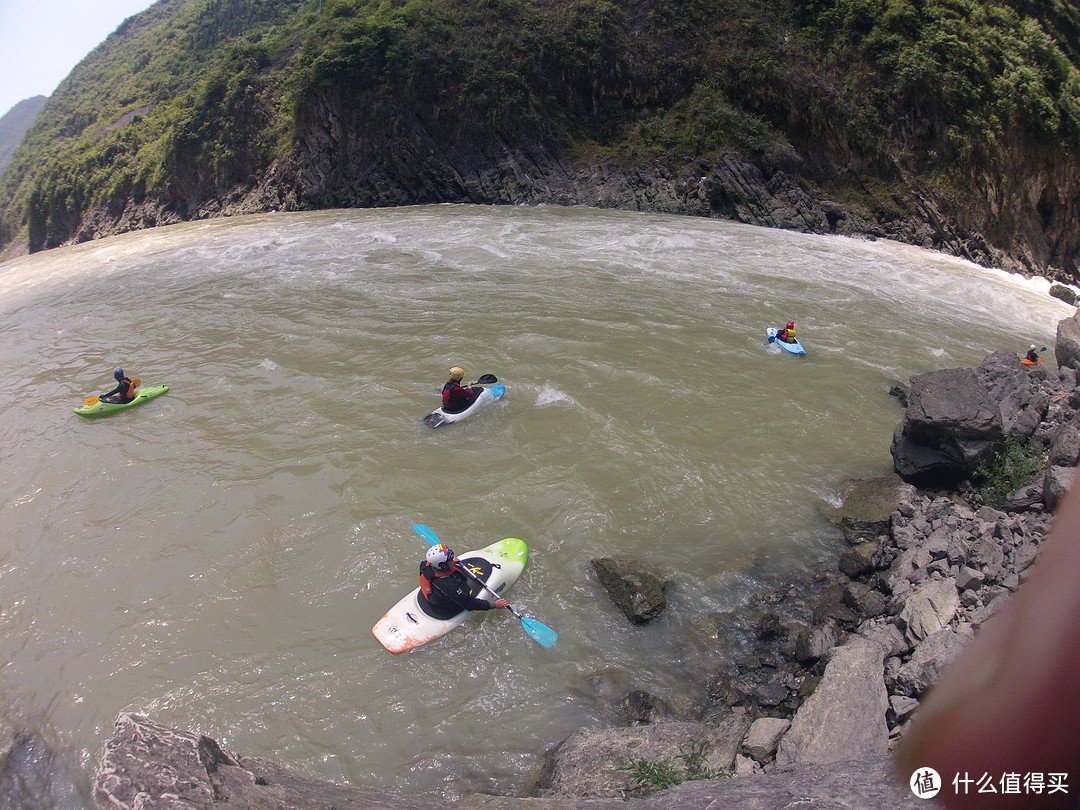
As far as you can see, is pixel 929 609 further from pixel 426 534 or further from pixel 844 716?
pixel 426 534

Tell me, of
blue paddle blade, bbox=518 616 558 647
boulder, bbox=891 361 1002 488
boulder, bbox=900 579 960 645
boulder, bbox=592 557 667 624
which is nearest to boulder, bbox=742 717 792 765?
boulder, bbox=900 579 960 645

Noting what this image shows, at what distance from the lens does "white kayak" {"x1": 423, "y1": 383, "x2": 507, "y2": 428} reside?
31.4 feet

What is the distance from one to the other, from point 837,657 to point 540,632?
287cm

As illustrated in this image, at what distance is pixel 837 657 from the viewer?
514cm

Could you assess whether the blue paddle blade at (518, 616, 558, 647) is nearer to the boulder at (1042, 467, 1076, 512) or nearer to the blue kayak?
the boulder at (1042, 467, 1076, 512)

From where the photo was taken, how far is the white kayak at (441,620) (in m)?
6.15

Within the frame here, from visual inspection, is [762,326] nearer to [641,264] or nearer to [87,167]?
[641,264]

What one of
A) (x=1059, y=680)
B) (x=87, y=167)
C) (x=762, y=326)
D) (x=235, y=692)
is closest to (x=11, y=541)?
(x=235, y=692)

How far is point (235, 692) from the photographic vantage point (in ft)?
18.7

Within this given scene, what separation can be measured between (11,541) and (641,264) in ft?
51.9

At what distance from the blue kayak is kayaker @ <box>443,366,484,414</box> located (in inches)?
264

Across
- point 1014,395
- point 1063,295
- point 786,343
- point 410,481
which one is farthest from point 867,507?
point 1063,295

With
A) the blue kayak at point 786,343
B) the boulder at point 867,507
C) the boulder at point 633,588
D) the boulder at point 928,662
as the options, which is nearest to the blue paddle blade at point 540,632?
the boulder at point 633,588

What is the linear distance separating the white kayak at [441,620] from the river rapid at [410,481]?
0.16m
